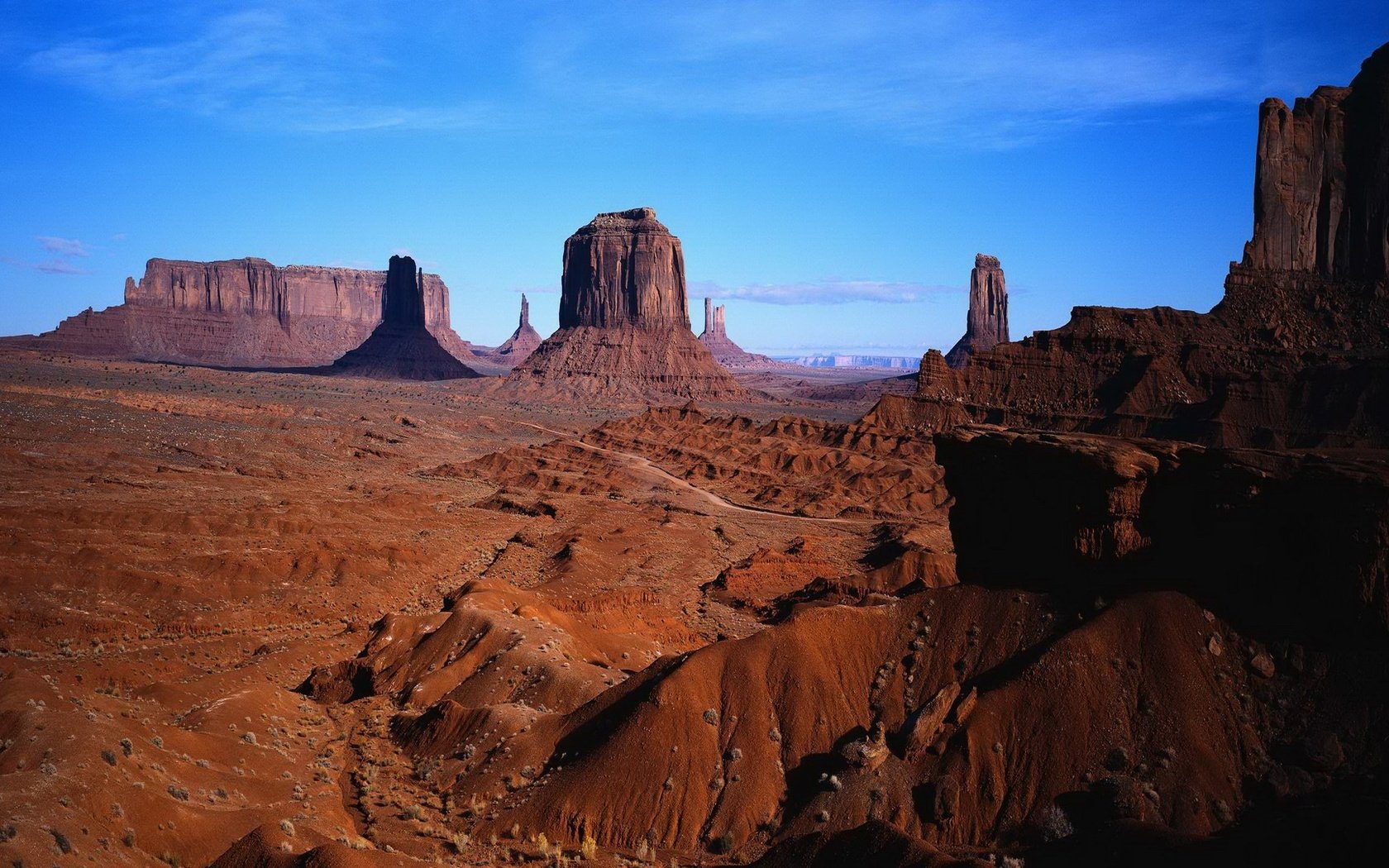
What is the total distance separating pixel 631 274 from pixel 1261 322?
119m

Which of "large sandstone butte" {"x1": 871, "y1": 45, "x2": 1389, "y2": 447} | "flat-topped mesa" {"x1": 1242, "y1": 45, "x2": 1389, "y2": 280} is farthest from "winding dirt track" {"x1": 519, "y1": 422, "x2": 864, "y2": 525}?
"flat-topped mesa" {"x1": 1242, "y1": 45, "x2": 1389, "y2": 280}

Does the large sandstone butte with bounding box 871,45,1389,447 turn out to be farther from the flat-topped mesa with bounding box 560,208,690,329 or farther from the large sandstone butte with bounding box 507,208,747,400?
the flat-topped mesa with bounding box 560,208,690,329

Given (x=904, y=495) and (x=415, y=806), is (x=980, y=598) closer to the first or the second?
(x=415, y=806)

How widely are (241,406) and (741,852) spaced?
121610 millimetres

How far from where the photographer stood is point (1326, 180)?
102 metres

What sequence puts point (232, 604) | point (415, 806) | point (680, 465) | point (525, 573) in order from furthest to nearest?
point (680, 465)
point (525, 573)
point (232, 604)
point (415, 806)

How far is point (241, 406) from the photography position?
420ft

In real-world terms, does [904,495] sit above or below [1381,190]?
below

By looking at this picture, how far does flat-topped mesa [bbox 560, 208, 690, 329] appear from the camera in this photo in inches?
7564

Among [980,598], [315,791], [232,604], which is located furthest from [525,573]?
[980,598]

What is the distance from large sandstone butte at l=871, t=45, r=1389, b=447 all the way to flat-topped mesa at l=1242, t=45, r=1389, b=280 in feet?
0.38

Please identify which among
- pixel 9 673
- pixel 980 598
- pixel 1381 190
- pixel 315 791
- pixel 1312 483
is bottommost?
pixel 315 791

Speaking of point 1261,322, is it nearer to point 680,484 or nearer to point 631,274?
point 680,484

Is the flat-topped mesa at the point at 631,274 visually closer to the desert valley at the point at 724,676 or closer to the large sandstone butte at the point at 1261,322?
the large sandstone butte at the point at 1261,322
